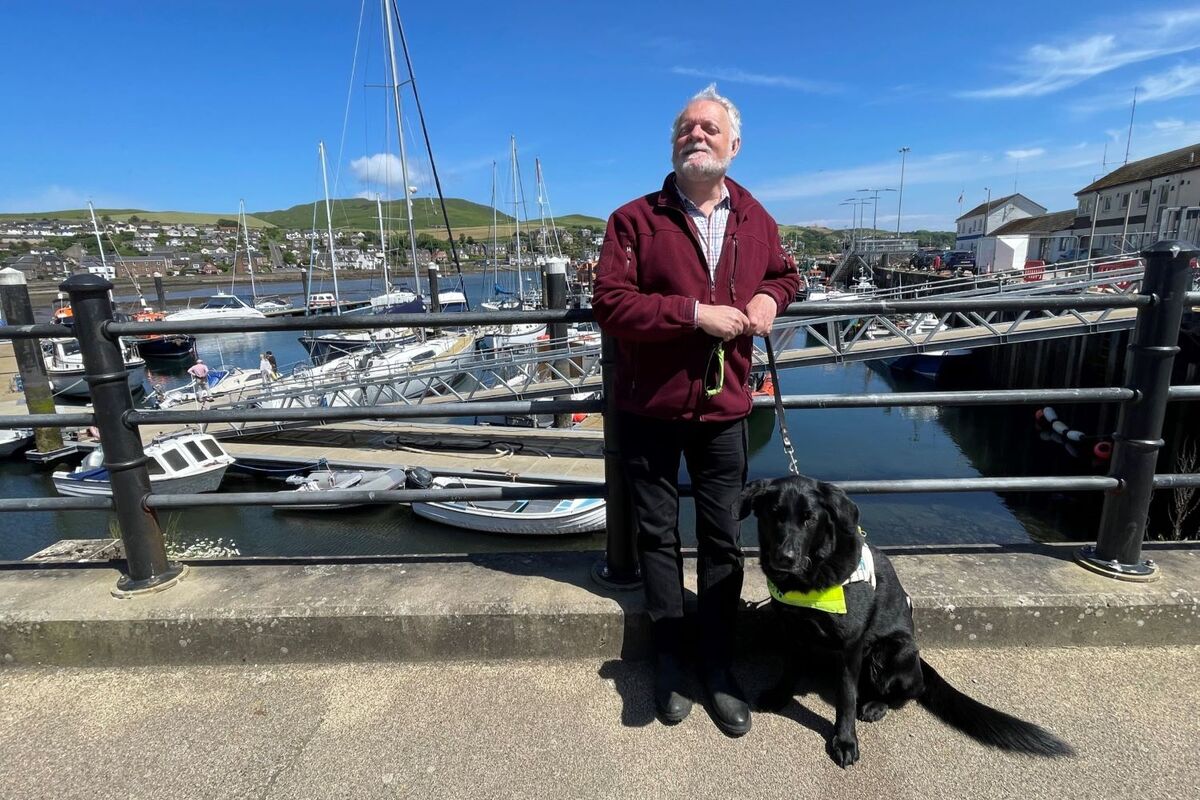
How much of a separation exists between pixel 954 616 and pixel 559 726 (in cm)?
150

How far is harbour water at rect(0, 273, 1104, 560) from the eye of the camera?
1490 cm

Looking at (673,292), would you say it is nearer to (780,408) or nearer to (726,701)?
(780,408)

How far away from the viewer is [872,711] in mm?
2139

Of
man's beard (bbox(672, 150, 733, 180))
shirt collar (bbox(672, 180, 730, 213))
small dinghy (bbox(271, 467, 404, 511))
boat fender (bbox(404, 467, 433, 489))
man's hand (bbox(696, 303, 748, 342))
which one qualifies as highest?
man's beard (bbox(672, 150, 733, 180))

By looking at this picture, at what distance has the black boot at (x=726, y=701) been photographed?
210 centimetres

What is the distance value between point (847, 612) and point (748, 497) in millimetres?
445

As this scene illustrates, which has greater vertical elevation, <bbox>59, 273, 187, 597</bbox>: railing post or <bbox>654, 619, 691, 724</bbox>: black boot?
<bbox>59, 273, 187, 597</bbox>: railing post

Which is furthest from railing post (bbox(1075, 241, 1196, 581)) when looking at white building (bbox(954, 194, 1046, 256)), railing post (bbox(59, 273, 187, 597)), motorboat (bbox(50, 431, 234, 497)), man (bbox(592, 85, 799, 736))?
white building (bbox(954, 194, 1046, 256))

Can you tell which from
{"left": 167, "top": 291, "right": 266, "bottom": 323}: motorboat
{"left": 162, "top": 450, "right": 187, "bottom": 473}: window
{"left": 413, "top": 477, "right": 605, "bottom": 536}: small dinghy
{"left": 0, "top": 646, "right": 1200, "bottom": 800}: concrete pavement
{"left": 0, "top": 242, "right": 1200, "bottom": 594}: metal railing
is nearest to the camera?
{"left": 0, "top": 646, "right": 1200, "bottom": 800}: concrete pavement

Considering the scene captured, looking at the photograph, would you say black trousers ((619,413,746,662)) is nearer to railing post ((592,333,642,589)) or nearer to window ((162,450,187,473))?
railing post ((592,333,642,589))

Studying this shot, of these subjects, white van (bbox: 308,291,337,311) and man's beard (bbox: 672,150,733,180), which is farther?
white van (bbox: 308,291,337,311)

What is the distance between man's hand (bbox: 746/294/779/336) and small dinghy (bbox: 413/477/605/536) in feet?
39.6

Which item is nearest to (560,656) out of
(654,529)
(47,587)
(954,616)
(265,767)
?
(654,529)

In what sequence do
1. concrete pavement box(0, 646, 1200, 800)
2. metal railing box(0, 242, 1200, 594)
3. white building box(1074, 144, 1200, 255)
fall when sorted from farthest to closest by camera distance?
white building box(1074, 144, 1200, 255)
metal railing box(0, 242, 1200, 594)
concrete pavement box(0, 646, 1200, 800)
